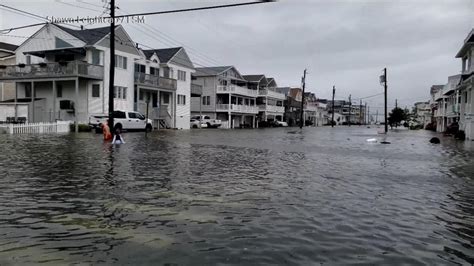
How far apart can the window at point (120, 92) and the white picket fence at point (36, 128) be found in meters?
8.79

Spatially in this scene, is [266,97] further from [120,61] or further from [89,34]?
[89,34]

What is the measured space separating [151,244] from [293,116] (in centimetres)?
10663

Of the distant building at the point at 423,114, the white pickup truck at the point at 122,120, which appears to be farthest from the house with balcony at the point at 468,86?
the distant building at the point at 423,114

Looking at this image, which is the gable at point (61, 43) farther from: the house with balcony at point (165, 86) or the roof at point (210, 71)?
the roof at point (210, 71)

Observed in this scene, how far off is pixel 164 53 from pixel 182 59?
2.53 m

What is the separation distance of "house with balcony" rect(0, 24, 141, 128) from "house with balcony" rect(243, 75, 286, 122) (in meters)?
45.8

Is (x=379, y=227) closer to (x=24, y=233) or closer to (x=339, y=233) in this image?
(x=339, y=233)

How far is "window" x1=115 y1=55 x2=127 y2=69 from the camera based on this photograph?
4535 cm

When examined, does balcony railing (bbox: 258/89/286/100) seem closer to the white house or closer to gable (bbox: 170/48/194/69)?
gable (bbox: 170/48/194/69)

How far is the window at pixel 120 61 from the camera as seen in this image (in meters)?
45.3

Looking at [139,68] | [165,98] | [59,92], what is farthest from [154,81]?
[59,92]

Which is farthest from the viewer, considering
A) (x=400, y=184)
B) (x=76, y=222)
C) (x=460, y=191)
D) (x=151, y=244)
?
(x=400, y=184)

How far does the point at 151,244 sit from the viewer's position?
5.60 meters

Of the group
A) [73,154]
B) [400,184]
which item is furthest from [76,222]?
[73,154]
